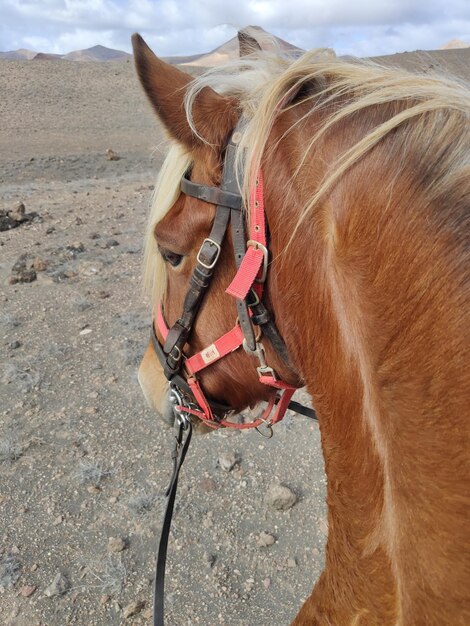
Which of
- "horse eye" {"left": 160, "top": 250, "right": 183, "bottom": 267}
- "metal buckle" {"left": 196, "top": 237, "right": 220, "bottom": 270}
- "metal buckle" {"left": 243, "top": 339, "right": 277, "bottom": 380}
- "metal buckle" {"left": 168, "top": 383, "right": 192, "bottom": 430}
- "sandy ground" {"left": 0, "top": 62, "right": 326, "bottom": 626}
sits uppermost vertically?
"metal buckle" {"left": 196, "top": 237, "right": 220, "bottom": 270}

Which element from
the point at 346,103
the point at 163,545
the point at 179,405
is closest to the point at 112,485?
the point at 163,545

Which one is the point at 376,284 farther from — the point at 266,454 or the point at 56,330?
the point at 56,330

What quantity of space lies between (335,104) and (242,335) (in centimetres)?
71

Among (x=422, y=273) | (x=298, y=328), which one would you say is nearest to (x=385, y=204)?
(x=422, y=273)

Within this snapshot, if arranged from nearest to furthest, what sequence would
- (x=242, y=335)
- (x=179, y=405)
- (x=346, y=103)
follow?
(x=346, y=103) → (x=242, y=335) → (x=179, y=405)

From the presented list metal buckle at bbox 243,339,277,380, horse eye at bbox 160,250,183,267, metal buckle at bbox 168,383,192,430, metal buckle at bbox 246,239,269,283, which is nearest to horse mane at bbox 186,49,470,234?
metal buckle at bbox 246,239,269,283

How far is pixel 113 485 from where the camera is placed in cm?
358

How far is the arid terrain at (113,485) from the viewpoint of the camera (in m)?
2.87

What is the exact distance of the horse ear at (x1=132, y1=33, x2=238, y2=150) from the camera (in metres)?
1.46

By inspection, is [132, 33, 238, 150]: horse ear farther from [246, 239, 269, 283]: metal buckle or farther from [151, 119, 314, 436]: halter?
[246, 239, 269, 283]: metal buckle

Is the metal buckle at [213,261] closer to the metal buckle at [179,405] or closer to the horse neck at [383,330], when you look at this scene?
the horse neck at [383,330]

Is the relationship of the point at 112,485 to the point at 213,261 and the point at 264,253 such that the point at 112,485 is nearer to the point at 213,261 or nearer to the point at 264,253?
the point at 213,261

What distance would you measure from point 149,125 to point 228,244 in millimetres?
20350

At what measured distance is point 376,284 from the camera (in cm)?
114
